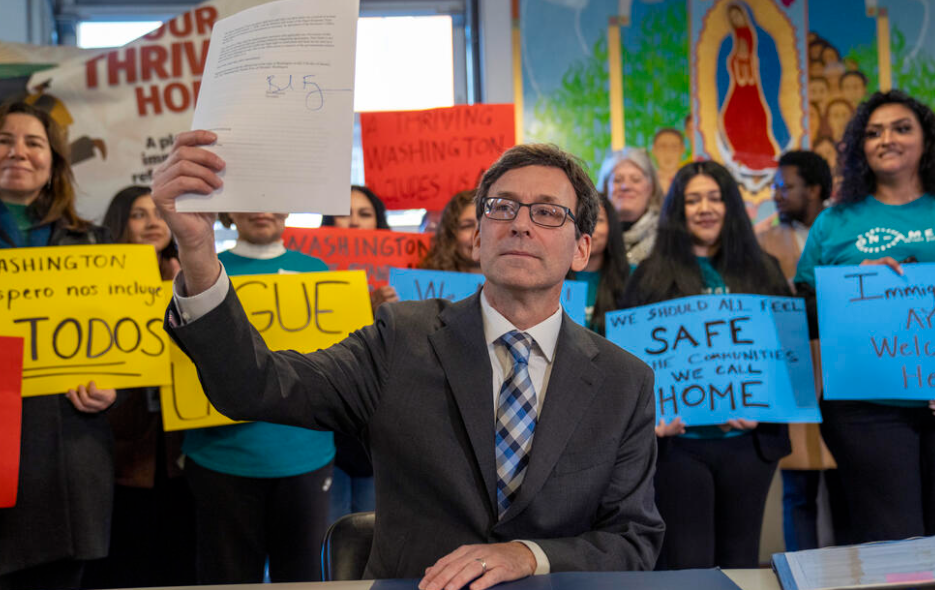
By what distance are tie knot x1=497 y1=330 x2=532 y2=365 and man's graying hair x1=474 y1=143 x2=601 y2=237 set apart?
27 centimetres

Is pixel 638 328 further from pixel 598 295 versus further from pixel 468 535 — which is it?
pixel 468 535

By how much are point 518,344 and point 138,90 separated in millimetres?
2945

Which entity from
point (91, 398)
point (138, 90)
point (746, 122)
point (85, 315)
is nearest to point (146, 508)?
point (91, 398)

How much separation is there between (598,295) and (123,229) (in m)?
1.84

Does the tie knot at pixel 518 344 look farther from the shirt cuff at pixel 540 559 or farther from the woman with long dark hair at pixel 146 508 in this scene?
the woman with long dark hair at pixel 146 508

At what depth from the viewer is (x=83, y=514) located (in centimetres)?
240

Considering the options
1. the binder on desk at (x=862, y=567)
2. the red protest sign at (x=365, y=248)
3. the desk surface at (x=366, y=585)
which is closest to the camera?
the binder on desk at (x=862, y=567)

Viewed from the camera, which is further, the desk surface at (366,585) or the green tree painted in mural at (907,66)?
the green tree painted in mural at (907,66)

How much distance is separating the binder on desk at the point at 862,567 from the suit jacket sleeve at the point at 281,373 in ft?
2.71

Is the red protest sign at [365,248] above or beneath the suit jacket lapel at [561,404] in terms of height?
above

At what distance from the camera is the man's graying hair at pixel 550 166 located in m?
1.83

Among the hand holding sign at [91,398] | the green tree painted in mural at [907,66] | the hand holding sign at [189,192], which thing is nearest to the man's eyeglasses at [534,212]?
the hand holding sign at [189,192]

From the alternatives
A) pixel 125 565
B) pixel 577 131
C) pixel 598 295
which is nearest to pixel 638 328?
pixel 598 295

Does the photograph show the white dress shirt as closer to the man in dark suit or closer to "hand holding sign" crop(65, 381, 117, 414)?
the man in dark suit
